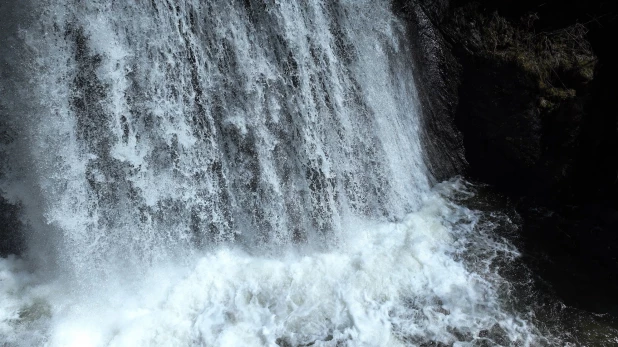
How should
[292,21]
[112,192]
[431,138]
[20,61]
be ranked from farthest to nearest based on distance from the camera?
[431,138], [292,21], [112,192], [20,61]

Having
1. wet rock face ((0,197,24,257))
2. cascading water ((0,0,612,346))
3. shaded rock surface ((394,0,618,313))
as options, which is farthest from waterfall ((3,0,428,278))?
shaded rock surface ((394,0,618,313))

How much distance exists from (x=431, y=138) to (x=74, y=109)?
199 inches

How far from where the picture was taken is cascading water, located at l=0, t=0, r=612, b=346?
4.62 m

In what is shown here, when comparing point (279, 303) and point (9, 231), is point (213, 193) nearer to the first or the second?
point (279, 303)

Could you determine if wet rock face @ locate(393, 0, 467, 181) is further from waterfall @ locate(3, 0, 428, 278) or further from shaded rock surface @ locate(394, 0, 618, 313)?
waterfall @ locate(3, 0, 428, 278)

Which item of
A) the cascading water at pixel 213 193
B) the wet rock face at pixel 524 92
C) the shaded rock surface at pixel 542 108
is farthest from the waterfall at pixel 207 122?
the wet rock face at pixel 524 92

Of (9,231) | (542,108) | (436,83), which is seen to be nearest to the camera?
(9,231)

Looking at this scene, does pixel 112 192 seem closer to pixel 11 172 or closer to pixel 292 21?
pixel 11 172

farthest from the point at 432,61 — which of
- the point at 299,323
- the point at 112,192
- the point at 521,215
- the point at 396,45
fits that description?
the point at 112,192

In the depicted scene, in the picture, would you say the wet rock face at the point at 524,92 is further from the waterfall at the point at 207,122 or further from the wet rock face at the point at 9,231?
the wet rock face at the point at 9,231

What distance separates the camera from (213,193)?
536cm

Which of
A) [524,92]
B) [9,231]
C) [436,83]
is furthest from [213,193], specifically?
[524,92]

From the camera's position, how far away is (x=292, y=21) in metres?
5.32

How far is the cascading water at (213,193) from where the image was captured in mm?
4625
